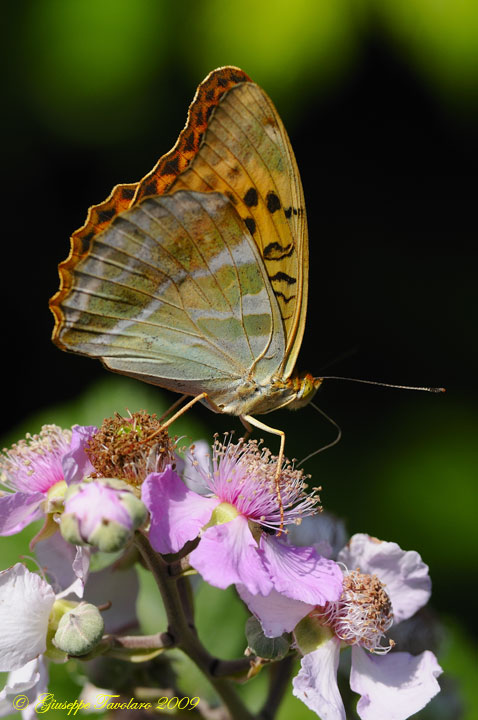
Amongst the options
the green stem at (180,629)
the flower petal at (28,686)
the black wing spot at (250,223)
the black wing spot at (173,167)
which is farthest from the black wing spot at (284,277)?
the flower petal at (28,686)

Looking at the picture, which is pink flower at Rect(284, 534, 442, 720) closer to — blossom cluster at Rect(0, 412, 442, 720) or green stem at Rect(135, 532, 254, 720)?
blossom cluster at Rect(0, 412, 442, 720)

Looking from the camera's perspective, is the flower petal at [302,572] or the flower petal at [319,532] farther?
the flower petal at [319,532]

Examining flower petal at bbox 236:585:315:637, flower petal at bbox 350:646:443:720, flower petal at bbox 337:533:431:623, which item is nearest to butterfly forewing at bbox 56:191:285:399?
flower petal at bbox 337:533:431:623

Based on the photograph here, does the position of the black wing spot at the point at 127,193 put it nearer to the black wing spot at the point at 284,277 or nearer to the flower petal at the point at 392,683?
the black wing spot at the point at 284,277

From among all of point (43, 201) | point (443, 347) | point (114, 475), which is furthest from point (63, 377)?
point (114, 475)

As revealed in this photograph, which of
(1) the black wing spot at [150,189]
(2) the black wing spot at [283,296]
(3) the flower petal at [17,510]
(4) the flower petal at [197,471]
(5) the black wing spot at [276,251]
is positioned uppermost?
(1) the black wing spot at [150,189]

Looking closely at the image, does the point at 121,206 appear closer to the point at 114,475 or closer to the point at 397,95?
the point at 114,475
